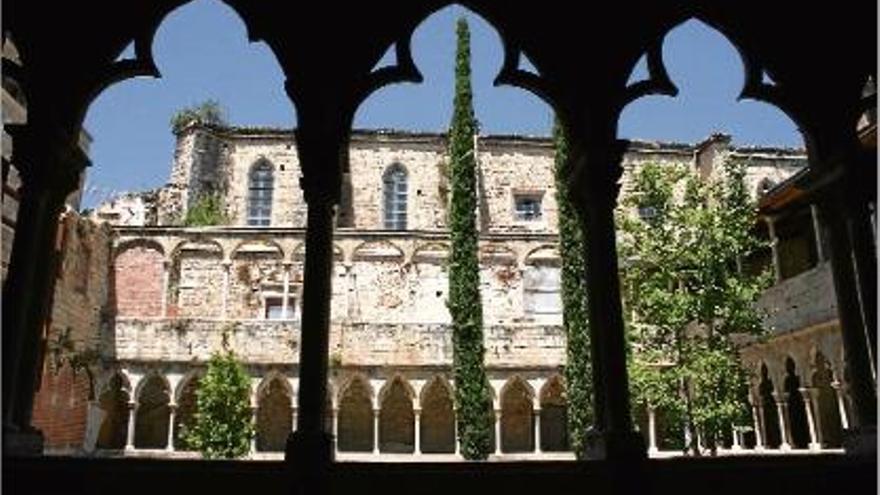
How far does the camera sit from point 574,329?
19188 millimetres

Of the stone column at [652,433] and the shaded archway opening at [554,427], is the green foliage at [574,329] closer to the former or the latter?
the stone column at [652,433]

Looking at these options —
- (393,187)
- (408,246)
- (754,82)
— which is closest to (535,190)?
(393,187)

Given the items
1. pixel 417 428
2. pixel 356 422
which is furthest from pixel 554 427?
pixel 356 422

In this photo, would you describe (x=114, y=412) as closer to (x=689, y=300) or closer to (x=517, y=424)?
(x=517, y=424)

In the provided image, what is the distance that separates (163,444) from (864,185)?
21.5 meters

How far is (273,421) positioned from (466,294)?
6.54 metres

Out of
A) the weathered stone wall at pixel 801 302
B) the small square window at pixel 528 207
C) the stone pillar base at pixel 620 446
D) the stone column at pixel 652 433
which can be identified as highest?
the small square window at pixel 528 207

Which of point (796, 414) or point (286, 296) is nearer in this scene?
point (796, 414)

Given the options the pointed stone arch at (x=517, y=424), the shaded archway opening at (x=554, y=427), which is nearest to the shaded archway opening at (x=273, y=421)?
the pointed stone arch at (x=517, y=424)

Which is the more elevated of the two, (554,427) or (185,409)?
(185,409)

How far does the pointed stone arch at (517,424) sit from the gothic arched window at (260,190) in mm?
11331

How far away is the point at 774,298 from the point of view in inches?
711

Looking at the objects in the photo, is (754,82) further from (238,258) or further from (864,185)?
(238,258)

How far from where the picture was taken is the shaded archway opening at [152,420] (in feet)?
73.2
